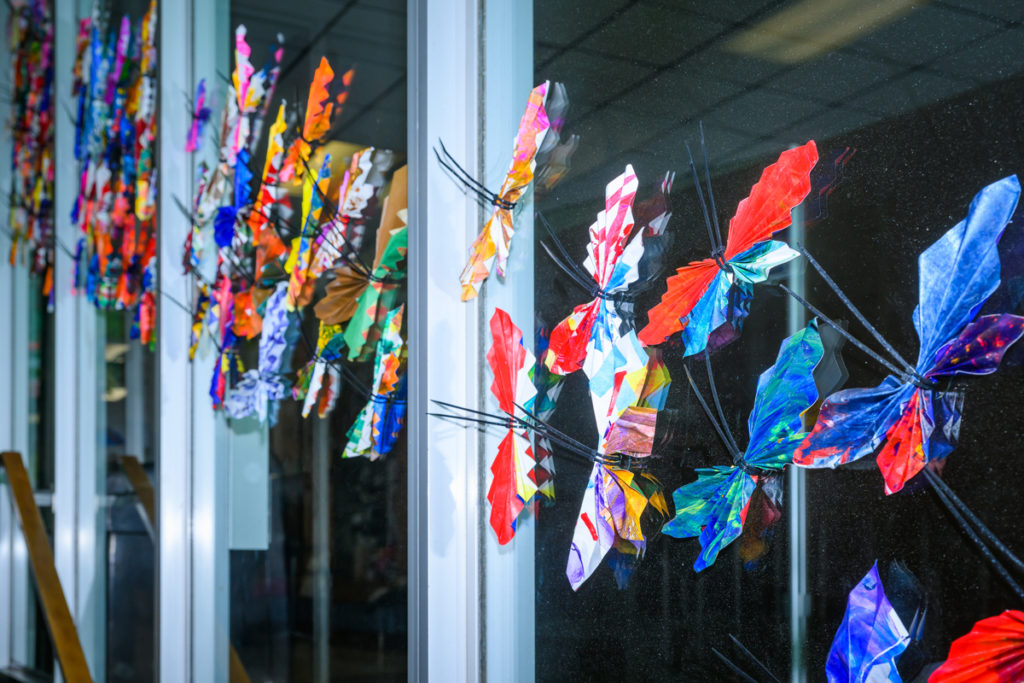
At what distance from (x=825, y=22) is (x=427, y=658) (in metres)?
0.80

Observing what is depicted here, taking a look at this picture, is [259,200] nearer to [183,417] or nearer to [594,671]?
[183,417]

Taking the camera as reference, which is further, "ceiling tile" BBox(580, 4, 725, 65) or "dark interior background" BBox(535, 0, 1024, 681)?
"ceiling tile" BBox(580, 4, 725, 65)

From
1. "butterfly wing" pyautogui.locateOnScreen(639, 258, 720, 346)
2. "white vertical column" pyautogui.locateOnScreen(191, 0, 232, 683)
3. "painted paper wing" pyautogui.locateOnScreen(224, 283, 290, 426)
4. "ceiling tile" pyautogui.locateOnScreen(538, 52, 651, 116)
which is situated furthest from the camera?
"white vertical column" pyautogui.locateOnScreen(191, 0, 232, 683)

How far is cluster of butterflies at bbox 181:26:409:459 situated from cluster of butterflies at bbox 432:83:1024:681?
180mm

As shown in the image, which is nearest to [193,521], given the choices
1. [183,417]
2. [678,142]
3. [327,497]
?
[183,417]

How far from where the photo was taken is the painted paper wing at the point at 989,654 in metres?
0.59

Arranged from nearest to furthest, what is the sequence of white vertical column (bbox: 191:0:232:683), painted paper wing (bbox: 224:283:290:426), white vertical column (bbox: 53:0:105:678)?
1. painted paper wing (bbox: 224:283:290:426)
2. white vertical column (bbox: 191:0:232:683)
3. white vertical column (bbox: 53:0:105:678)

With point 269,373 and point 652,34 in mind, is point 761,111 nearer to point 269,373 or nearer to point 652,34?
point 652,34

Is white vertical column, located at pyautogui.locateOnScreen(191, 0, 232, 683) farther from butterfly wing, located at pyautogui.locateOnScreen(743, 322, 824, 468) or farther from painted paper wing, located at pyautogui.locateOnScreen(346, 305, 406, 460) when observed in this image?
butterfly wing, located at pyautogui.locateOnScreen(743, 322, 824, 468)

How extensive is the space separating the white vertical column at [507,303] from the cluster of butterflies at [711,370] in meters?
0.03

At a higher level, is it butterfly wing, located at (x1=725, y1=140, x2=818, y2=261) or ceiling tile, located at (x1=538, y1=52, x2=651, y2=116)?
ceiling tile, located at (x1=538, y1=52, x2=651, y2=116)

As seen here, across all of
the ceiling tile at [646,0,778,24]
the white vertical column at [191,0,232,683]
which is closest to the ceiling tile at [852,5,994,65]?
the ceiling tile at [646,0,778,24]

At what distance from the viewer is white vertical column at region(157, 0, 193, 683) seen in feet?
5.74

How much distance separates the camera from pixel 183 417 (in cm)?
178
